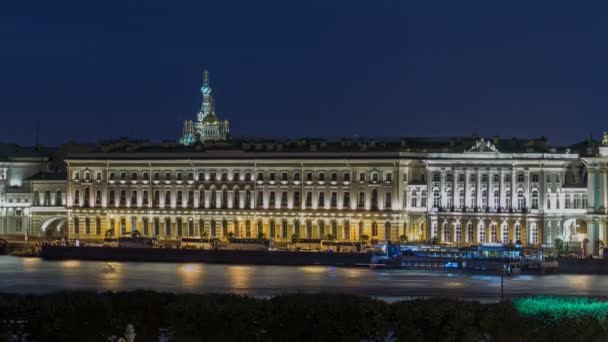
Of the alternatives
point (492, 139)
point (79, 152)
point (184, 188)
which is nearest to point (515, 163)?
point (492, 139)

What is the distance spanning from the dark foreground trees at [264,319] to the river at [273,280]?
20.4m

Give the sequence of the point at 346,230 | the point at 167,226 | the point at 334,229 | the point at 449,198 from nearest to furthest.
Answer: the point at 449,198 < the point at 346,230 < the point at 334,229 < the point at 167,226

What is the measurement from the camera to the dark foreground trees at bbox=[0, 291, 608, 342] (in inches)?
1362

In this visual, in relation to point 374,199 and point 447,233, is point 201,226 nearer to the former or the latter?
point 374,199

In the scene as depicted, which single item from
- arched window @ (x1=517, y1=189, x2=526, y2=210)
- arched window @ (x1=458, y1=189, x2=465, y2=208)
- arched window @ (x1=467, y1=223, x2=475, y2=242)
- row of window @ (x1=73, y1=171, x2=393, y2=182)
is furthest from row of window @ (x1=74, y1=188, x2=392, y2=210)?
arched window @ (x1=517, y1=189, x2=526, y2=210)

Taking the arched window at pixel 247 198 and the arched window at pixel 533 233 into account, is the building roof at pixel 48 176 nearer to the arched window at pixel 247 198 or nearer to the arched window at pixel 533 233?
the arched window at pixel 247 198

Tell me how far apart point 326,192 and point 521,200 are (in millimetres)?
11201

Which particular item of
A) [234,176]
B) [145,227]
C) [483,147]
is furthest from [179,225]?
[483,147]

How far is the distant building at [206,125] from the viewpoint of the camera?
116188 mm

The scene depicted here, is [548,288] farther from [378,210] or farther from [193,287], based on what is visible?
[378,210]

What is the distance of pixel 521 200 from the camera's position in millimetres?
85750

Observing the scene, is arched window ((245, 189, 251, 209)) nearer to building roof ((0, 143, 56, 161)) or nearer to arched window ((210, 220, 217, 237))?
arched window ((210, 220, 217, 237))

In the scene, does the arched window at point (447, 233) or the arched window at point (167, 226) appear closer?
the arched window at point (447, 233)

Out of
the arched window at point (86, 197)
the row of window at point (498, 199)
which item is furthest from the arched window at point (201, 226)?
the row of window at point (498, 199)
